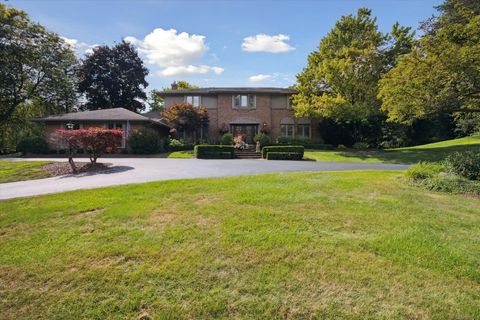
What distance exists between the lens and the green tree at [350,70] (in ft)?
70.9

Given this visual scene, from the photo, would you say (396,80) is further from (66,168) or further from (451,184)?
(66,168)

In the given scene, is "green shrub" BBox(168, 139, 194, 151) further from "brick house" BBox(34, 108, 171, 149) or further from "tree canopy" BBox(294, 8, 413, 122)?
"tree canopy" BBox(294, 8, 413, 122)

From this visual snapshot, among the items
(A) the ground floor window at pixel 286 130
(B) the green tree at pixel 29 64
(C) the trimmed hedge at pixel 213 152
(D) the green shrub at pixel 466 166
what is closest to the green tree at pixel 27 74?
(B) the green tree at pixel 29 64

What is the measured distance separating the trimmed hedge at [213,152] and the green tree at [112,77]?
2808 cm

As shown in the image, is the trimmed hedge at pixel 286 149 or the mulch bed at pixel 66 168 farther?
the trimmed hedge at pixel 286 149

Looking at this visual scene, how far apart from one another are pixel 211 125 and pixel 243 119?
3.24 metres

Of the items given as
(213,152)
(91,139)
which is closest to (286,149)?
(213,152)

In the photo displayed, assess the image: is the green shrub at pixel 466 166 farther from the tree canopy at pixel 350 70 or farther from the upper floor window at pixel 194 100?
the upper floor window at pixel 194 100

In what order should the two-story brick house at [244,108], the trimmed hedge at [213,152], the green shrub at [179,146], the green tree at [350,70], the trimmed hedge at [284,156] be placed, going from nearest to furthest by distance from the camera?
the trimmed hedge at [284,156]
the trimmed hedge at [213,152]
the green tree at [350,70]
the green shrub at [179,146]
the two-story brick house at [244,108]

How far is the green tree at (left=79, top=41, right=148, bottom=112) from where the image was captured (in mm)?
39094

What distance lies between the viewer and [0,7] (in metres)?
26.0

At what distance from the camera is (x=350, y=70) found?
2223 centimetres

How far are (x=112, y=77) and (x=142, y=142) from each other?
2356cm

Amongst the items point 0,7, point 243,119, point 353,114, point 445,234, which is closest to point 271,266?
point 445,234
